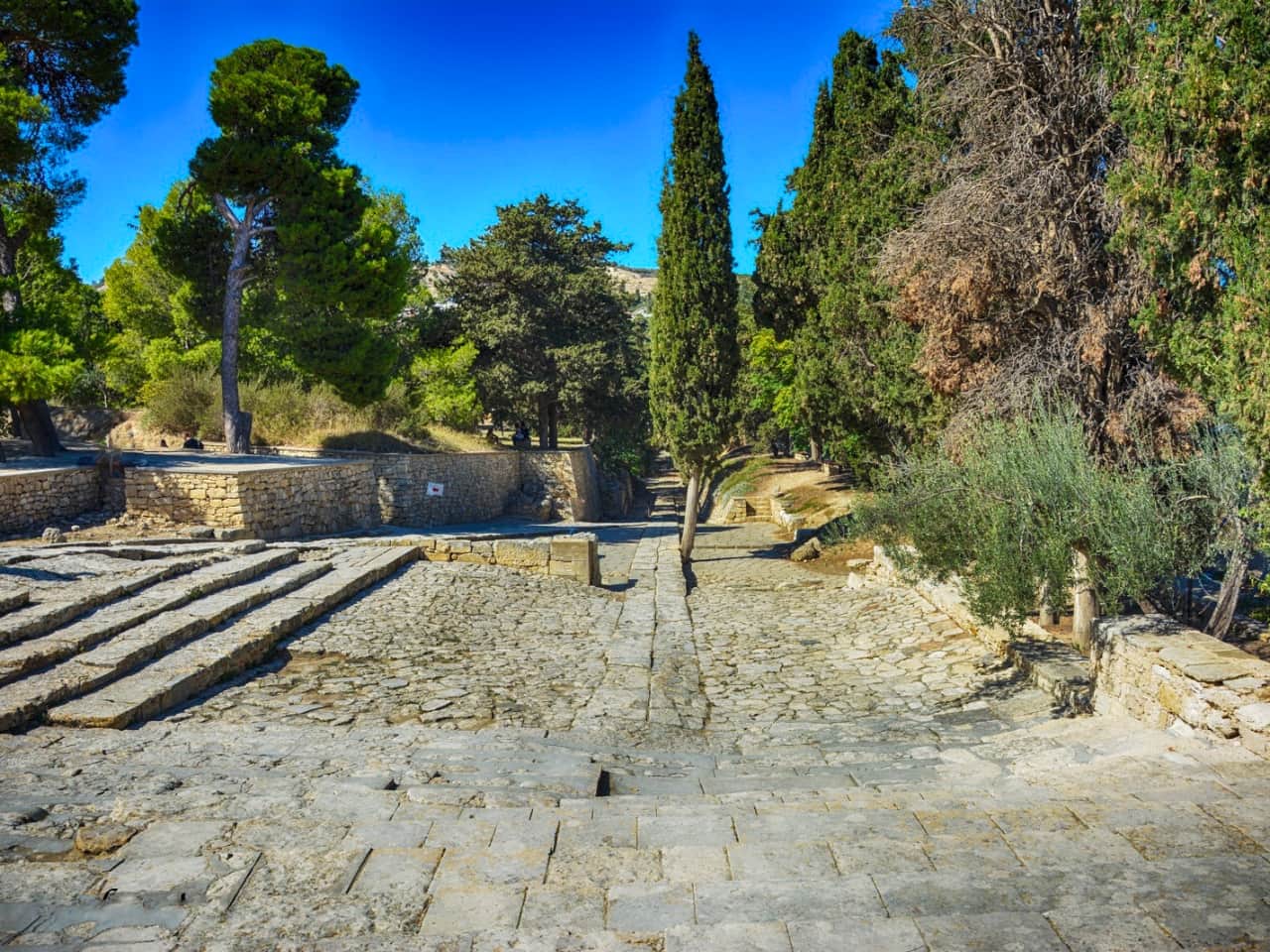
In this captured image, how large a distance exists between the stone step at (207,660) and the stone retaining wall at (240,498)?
14.0ft

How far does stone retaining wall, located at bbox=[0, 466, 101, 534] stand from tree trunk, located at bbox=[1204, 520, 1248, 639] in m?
15.5

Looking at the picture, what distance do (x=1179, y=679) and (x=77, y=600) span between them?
29.4 feet

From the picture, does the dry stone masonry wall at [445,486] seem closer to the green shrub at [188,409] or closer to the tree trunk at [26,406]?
the green shrub at [188,409]

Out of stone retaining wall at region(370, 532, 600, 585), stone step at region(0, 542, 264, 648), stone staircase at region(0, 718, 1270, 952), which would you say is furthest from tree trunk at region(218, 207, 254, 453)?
stone staircase at region(0, 718, 1270, 952)

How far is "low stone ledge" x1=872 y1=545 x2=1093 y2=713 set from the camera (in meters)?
6.96

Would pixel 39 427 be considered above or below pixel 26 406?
below

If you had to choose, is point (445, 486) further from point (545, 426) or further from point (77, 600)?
point (77, 600)

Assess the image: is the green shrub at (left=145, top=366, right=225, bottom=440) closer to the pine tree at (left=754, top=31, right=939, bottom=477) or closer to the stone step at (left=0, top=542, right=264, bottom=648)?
the stone step at (left=0, top=542, right=264, bottom=648)

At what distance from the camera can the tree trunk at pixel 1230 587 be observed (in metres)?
7.02

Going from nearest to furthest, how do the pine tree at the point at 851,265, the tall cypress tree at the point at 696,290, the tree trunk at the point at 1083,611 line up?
the tree trunk at the point at 1083,611
the pine tree at the point at 851,265
the tall cypress tree at the point at 696,290

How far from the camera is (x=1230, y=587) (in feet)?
24.9

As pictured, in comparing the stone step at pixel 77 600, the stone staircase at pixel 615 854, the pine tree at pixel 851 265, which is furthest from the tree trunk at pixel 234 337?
the stone staircase at pixel 615 854

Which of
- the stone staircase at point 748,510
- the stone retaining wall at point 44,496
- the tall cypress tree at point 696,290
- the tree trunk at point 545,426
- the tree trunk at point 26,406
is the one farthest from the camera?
the tree trunk at point 545,426

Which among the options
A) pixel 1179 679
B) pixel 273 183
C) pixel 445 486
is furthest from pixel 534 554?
pixel 273 183
